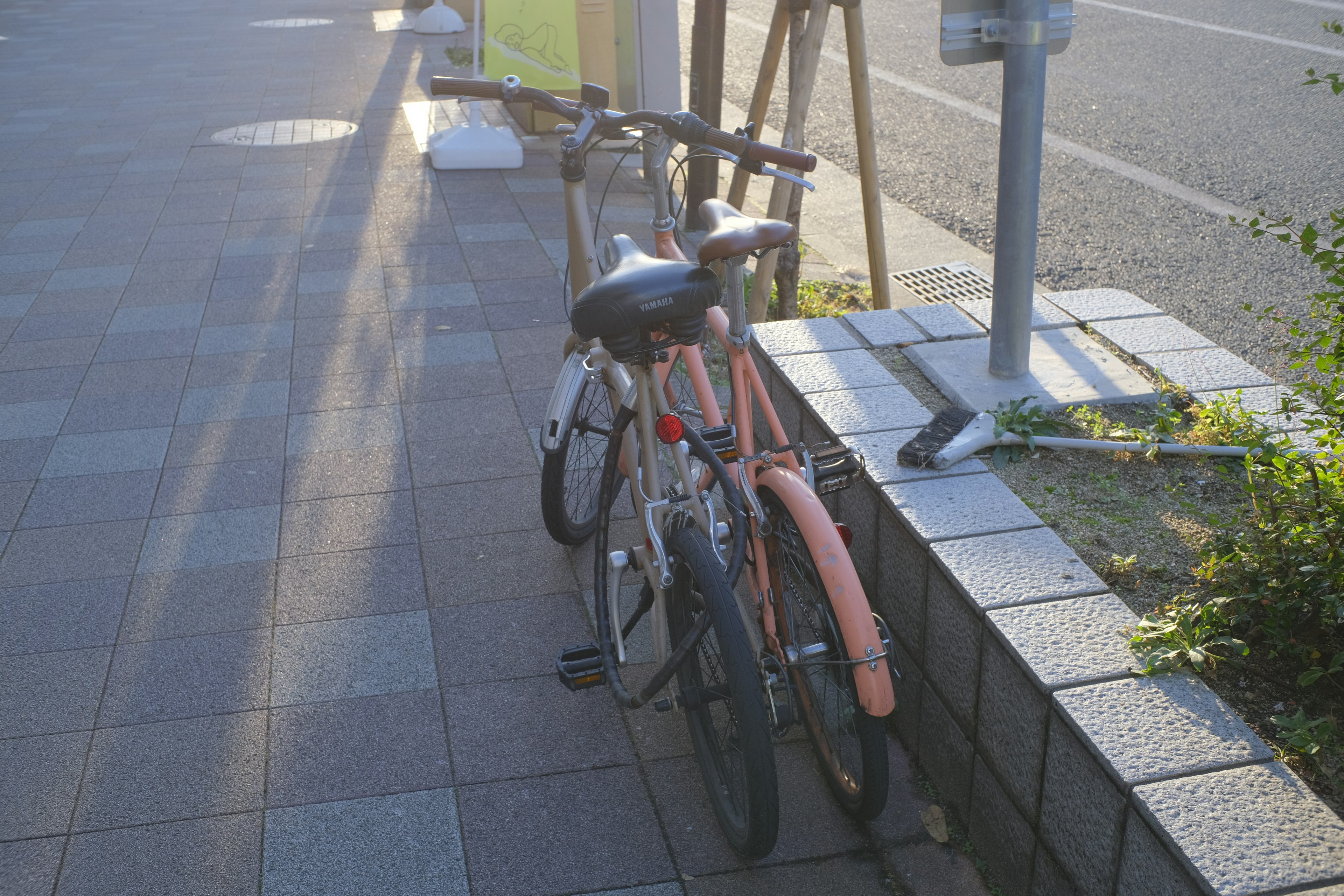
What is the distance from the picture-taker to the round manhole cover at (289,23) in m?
15.9

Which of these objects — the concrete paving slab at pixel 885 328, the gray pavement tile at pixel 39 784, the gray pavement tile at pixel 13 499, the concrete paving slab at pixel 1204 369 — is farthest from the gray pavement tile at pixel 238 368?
the concrete paving slab at pixel 1204 369

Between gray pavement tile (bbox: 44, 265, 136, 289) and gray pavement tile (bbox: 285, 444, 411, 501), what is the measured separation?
2632mm

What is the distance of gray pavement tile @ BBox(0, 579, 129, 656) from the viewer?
11.0ft

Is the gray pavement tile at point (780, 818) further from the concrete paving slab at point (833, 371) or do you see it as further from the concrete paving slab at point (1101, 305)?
the concrete paving slab at point (1101, 305)

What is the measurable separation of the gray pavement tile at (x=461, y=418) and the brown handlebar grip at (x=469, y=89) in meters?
1.63

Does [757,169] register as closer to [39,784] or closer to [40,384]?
[39,784]

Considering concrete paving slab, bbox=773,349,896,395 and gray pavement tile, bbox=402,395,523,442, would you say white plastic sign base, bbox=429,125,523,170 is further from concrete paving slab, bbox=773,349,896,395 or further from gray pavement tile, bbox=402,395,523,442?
concrete paving slab, bbox=773,349,896,395

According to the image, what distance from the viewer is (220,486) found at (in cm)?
420

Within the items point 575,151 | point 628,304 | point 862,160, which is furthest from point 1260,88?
point 628,304

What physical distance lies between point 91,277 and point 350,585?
12.3ft

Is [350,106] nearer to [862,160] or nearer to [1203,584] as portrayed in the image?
[862,160]

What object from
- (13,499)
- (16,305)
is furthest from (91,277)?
(13,499)

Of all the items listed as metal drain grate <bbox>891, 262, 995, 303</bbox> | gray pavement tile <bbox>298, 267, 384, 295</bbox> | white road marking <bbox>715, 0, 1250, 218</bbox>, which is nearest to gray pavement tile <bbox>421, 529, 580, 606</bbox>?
gray pavement tile <bbox>298, 267, 384, 295</bbox>

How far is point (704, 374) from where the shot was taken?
2975 millimetres
